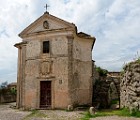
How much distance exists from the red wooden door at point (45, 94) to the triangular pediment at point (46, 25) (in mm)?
4884

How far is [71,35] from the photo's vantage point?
21.0 metres

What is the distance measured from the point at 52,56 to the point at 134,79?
8676 millimetres

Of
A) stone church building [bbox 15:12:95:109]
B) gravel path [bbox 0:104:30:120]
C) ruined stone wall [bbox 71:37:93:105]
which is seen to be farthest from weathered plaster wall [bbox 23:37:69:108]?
gravel path [bbox 0:104:30:120]

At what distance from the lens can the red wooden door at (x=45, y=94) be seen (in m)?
21.0

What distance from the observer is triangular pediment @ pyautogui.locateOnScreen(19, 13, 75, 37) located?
2140cm

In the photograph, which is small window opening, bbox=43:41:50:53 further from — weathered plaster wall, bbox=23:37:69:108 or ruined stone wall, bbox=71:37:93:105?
ruined stone wall, bbox=71:37:93:105

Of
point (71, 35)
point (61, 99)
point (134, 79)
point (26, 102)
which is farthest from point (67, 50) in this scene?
point (134, 79)

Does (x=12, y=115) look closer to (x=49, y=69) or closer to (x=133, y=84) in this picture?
(x=49, y=69)

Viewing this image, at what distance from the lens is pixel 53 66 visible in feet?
69.7

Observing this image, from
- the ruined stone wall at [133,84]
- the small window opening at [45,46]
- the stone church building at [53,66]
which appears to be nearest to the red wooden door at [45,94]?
the stone church building at [53,66]

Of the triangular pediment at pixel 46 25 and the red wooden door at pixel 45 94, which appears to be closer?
the red wooden door at pixel 45 94

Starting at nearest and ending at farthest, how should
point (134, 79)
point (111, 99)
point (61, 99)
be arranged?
point (134, 79) < point (61, 99) < point (111, 99)

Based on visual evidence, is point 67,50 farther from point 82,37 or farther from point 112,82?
point 112,82

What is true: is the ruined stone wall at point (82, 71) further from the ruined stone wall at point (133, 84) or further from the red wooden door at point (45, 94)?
the ruined stone wall at point (133, 84)
